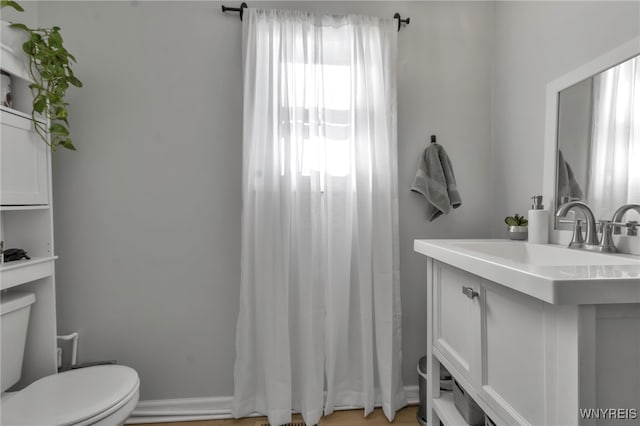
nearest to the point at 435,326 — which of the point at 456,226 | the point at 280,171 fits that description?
the point at 456,226

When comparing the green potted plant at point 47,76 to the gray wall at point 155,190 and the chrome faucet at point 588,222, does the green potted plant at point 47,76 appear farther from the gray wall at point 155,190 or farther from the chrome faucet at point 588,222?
the chrome faucet at point 588,222

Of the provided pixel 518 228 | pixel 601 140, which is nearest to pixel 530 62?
pixel 601 140

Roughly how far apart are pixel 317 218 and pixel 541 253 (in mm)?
1005

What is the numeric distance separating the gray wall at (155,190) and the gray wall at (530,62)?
0.67m

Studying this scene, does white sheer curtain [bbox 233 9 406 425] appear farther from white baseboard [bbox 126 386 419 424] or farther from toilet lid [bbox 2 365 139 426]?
toilet lid [bbox 2 365 139 426]

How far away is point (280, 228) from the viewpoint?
5.68 feet

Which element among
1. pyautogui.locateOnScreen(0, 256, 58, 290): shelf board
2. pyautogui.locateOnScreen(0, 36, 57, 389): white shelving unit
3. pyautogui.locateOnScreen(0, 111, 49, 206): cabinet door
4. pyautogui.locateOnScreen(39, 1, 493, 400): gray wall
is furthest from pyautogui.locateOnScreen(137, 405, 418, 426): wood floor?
pyautogui.locateOnScreen(0, 111, 49, 206): cabinet door

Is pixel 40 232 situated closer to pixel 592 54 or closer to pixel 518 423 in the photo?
pixel 518 423

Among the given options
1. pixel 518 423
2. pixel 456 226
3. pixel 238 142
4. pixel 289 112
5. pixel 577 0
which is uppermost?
pixel 577 0

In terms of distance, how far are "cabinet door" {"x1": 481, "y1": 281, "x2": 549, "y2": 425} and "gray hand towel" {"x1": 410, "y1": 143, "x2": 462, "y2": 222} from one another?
93 centimetres

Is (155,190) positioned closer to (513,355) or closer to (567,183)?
(513,355)

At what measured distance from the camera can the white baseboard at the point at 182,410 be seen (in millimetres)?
1762

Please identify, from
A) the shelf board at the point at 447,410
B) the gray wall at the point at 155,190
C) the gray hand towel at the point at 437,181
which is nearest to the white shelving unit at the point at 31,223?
the gray wall at the point at 155,190

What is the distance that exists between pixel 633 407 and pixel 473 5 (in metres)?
2.07
